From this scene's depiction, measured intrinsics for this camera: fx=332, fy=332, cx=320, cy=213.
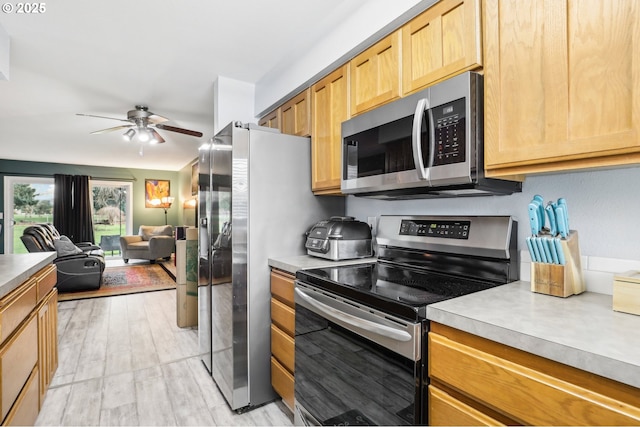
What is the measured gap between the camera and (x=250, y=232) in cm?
198

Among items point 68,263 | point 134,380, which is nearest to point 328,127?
point 134,380

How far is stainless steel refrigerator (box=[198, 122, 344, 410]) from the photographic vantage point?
6.45 feet

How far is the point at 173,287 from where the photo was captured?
5.15 metres

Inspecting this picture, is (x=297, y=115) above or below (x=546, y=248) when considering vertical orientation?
above

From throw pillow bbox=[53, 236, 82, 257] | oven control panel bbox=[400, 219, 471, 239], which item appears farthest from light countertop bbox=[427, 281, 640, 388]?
throw pillow bbox=[53, 236, 82, 257]

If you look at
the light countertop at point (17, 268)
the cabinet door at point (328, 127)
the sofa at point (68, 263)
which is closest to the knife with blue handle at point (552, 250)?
the cabinet door at point (328, 127)

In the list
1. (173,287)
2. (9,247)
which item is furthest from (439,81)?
(9,247)

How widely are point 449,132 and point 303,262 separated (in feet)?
3.36

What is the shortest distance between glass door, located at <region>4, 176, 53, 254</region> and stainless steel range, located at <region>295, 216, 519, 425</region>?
8.39 metres

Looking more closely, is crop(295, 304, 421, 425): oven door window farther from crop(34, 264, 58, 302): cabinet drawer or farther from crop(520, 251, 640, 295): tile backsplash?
crop(34, 264, 58, 302): cabinet drawer

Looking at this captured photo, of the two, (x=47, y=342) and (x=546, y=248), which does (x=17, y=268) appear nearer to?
(x=47, y=342)

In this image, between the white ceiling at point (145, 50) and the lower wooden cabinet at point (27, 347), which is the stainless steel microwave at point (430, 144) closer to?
the white ceiling at point (145, 50)

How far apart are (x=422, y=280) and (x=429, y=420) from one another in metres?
0.59

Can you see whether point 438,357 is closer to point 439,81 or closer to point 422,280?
point 422,280
